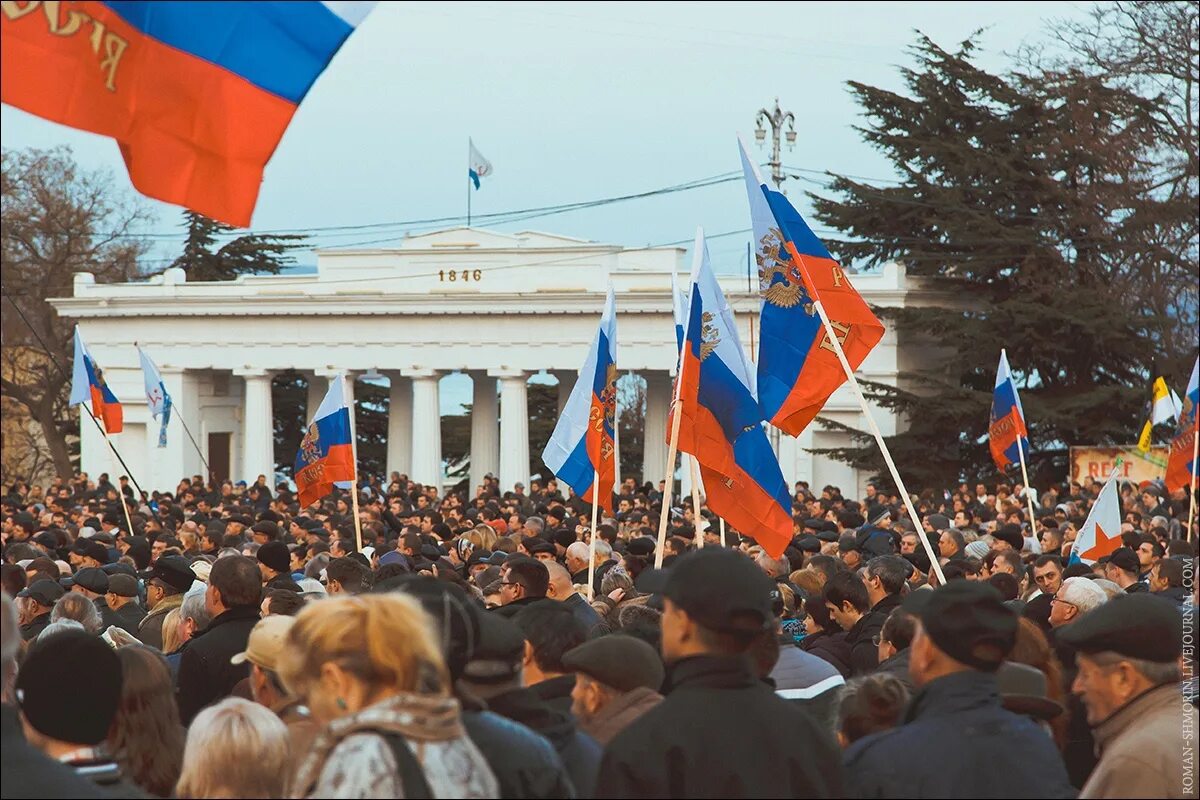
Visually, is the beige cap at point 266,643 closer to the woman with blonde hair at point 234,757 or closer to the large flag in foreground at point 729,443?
the woman with blonde hair at point 234,757

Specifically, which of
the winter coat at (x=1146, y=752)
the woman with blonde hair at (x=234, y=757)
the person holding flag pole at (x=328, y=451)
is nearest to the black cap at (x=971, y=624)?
the winter coat at (x=1146, y=752)

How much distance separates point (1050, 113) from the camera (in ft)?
162

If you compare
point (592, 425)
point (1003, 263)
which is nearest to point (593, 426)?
point (592, 425)

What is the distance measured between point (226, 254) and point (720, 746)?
73.6 metres

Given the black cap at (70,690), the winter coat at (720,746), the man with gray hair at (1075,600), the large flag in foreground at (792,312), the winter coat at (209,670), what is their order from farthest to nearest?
the large flag in foreground at (792,312), the man with gray hair at (1075,600), the winter coat at (209,670), the black cap at (70,690), the winter coat at (720,746)

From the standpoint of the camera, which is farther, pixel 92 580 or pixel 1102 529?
pixel 1102 529

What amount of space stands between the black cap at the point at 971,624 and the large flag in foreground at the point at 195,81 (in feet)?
9.77

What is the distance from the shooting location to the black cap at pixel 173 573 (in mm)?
10797

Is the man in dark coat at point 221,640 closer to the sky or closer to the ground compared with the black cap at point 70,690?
closer to the ground

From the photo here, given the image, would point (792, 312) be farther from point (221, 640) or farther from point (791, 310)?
point (221, 640)

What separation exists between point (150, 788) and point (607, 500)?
16139mm

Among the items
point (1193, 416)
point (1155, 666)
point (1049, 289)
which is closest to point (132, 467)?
point (1049, 289)

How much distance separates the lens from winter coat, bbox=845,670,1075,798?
16.3 feet

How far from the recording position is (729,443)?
41.5 ft
